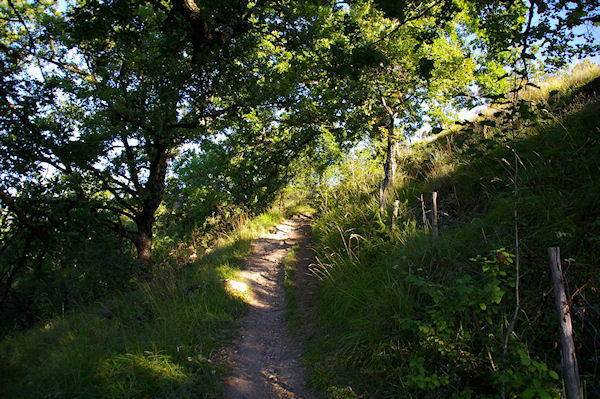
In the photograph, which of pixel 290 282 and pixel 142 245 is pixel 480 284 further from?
pixel 142 245

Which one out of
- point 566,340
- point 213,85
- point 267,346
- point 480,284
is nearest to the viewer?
point 566,340

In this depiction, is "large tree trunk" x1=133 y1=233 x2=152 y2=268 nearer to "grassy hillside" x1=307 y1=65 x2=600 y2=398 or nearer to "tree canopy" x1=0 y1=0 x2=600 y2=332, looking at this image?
"tree canopy" x1=0 y1=0 x2=600 y2=332

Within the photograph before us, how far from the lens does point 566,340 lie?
2.09 meters

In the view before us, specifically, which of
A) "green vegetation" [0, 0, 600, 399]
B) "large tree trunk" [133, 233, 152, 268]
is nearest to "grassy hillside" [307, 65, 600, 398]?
"green vegetation" [0, 0, 600, 399]

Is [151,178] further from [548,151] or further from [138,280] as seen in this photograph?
[548,151]

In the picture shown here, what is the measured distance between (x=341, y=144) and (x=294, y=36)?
3.70 meters

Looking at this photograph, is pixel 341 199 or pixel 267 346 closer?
pixel 267 346

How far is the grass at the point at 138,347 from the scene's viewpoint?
3.03 m

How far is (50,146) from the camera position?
4.18m

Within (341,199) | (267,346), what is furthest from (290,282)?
(341,199)

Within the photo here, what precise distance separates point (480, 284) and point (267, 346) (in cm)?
297

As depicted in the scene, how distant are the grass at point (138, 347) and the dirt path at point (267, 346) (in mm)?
231

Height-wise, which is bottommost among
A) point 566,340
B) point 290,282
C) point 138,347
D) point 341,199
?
point 290,282

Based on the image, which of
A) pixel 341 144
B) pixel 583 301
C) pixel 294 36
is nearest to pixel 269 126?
pixel 341 144
